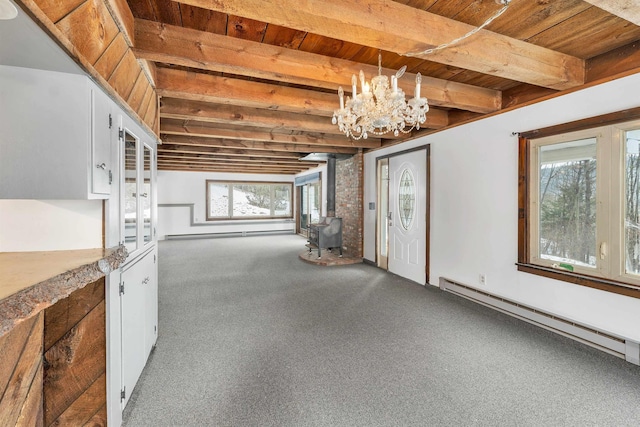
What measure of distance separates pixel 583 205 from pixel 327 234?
4272mm

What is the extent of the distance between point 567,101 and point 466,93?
0.87 meters

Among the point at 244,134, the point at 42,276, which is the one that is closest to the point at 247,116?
the point at 244,134

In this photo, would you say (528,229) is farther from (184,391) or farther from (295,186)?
(295,186)

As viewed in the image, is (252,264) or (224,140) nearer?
(224,140)

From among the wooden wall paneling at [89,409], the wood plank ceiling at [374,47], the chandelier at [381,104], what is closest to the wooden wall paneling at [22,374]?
Answer: the wooden wall paneling at [89,409]

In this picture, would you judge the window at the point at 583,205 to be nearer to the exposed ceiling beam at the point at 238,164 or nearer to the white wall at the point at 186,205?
the exposed ceiling beam at the point at 238,164

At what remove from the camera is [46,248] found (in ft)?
4.58

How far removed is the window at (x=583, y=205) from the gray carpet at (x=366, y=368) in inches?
27.1

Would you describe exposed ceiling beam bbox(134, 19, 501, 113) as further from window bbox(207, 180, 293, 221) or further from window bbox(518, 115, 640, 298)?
window bbox(207, 180, 293, 221)

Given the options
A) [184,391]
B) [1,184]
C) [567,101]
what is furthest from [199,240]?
[567,101]

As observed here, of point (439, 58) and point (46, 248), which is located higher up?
point (439, 58)

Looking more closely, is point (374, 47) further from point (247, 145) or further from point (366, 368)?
point (247, 145)

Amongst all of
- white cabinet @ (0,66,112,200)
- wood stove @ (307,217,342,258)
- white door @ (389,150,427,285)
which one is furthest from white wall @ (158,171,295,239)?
white cabinet @ (0,66,112,200)

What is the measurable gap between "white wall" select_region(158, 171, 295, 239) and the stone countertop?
331 inches
